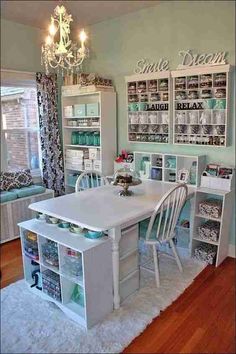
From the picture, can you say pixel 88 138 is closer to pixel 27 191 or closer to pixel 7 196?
pixel 27 191

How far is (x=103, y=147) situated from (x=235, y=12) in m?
1.74

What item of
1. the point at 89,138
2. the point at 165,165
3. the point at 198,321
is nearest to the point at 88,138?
the point at 89,138

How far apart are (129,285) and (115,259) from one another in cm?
35

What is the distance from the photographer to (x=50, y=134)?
143 inches

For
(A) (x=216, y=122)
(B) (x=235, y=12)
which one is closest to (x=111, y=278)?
(A) (x=216, y=122)

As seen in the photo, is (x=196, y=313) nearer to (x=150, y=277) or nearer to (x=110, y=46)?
(x=150, y=277)

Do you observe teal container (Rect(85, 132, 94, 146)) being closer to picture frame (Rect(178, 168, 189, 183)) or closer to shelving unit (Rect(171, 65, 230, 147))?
shelving unit (Rect(171, 65, 230, 147))

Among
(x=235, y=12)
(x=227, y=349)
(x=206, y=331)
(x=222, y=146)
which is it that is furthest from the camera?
(x=222, y=146)

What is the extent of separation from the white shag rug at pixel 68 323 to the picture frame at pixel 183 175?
90cm

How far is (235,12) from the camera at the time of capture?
2.37m

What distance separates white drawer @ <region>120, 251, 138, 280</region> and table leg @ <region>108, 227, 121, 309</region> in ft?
0.37

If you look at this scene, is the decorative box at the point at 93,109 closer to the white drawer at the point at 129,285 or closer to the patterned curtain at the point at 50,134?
the patterned curtain at the point at 50,134

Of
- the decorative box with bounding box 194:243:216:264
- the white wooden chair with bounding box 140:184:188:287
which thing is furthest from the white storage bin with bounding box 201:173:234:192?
the decorative box with bounding box 194:243:216:264

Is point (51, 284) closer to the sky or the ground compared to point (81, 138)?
closer to the ground
